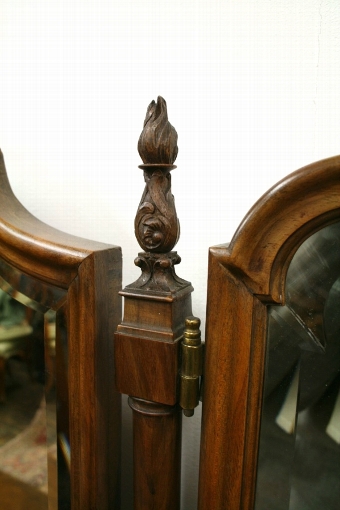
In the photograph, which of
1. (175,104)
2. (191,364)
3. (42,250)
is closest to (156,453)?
(191,364)

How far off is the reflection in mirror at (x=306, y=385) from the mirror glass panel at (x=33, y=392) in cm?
33

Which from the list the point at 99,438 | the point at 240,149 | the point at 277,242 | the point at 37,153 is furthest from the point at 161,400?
the point at 37,153

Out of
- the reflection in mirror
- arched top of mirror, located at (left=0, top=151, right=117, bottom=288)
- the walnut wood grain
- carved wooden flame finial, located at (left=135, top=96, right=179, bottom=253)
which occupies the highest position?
carved wooden flame finial, located at (left=135, top=96, right=179, bottom=253)

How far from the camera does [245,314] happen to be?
0.50 metres

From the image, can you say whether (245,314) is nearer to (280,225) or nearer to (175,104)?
(280,225)

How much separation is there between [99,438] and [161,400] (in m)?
0.17

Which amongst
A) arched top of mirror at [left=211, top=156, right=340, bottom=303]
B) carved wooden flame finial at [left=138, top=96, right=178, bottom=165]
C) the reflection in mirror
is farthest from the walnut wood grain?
carved wooden flame finial at [left=138, top=96, right=178, bottom=165]

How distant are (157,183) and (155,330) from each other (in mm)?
199

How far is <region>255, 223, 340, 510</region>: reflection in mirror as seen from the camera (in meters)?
0.47

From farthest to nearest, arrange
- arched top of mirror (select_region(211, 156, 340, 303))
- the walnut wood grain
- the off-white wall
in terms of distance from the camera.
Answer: the off-white wall, the walnut wood grain, arched top of mirror (select_region(211, 156, 340, 303))

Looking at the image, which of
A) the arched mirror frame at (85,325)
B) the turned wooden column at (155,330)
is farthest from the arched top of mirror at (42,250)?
the turned wooden column at (155,330)

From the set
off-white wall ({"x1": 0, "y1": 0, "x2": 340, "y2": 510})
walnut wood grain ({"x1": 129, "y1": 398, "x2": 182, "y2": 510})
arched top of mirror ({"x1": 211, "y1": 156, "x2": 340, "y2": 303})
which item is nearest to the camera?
arched top of mirror ({"x1": 211, "y1": 156, "x2": 340, "y2": 303})

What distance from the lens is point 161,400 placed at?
54 centimetres

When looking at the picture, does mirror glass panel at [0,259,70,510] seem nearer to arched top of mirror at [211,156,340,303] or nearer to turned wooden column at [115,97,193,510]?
turned wooden column at [115,97,193,510]
